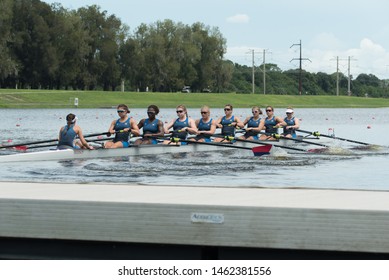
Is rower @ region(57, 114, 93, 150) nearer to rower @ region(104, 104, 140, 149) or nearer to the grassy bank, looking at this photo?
rower @ region(104, 104, 140, 149)

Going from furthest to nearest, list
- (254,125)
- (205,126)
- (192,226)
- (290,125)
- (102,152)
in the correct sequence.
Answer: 1. (290,125)
2. (254,125)
3. (205,126)
4. (102,152)
5. (192,226)

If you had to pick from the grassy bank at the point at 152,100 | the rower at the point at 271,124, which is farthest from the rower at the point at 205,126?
the grassy bank at the point at 152,100

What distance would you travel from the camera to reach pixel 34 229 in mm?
5012

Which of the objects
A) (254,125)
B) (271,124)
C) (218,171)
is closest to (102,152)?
(218,171)

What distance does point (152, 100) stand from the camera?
311 feet

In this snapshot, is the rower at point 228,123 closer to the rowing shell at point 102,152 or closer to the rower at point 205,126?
the rower at point 205,126

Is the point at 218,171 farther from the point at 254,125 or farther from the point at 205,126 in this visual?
the point at 254,125

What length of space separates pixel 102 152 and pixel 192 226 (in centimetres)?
1364

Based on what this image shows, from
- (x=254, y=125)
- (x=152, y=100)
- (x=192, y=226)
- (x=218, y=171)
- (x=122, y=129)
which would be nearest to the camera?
(x=192, y=226)

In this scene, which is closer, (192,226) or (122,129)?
(192,226)

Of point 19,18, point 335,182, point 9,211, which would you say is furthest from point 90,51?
point 9,211

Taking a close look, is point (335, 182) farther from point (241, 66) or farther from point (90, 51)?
point (241, 66)

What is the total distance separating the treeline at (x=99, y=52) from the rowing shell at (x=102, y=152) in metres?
69.2
